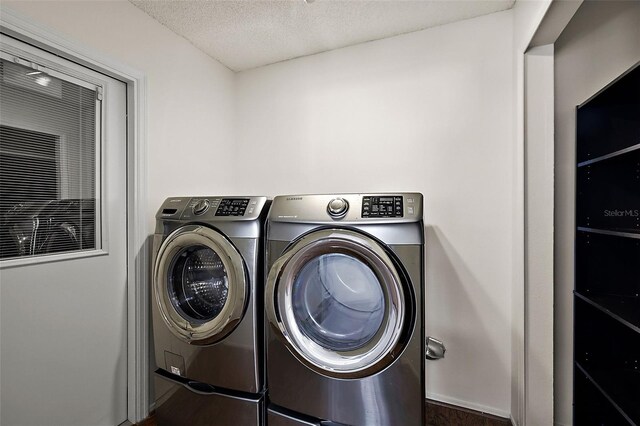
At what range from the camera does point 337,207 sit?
140cm

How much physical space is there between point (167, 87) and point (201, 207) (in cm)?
93

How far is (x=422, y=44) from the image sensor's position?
2039mm

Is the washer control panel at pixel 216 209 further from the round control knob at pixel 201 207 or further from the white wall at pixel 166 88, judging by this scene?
the white wall at pixel 166 88

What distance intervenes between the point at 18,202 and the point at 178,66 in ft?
4.02

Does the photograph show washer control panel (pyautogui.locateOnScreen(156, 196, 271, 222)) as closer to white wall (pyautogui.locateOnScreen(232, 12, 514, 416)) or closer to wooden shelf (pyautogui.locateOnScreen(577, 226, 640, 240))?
white wall (pyautogui.locateOnScreen(232, 12, 514, 416))

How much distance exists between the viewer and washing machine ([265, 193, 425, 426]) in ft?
4.20

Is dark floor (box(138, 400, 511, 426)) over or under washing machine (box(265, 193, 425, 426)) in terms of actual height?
under

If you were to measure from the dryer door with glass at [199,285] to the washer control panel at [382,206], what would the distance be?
645 mm

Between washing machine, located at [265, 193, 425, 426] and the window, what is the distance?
3.35ft

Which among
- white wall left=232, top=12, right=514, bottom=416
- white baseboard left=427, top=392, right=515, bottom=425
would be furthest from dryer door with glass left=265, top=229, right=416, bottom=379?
white baseboard left=427, top=392, right=515, bottom=425

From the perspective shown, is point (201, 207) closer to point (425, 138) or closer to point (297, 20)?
point (297, 20)

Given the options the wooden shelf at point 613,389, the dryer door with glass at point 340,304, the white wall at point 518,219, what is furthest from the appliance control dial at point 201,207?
the wooden shelf at point 613,389

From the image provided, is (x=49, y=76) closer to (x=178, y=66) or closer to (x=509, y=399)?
(x=178, y=66)

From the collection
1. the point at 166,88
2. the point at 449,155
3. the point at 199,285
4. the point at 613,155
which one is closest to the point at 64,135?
the point at 166,88
